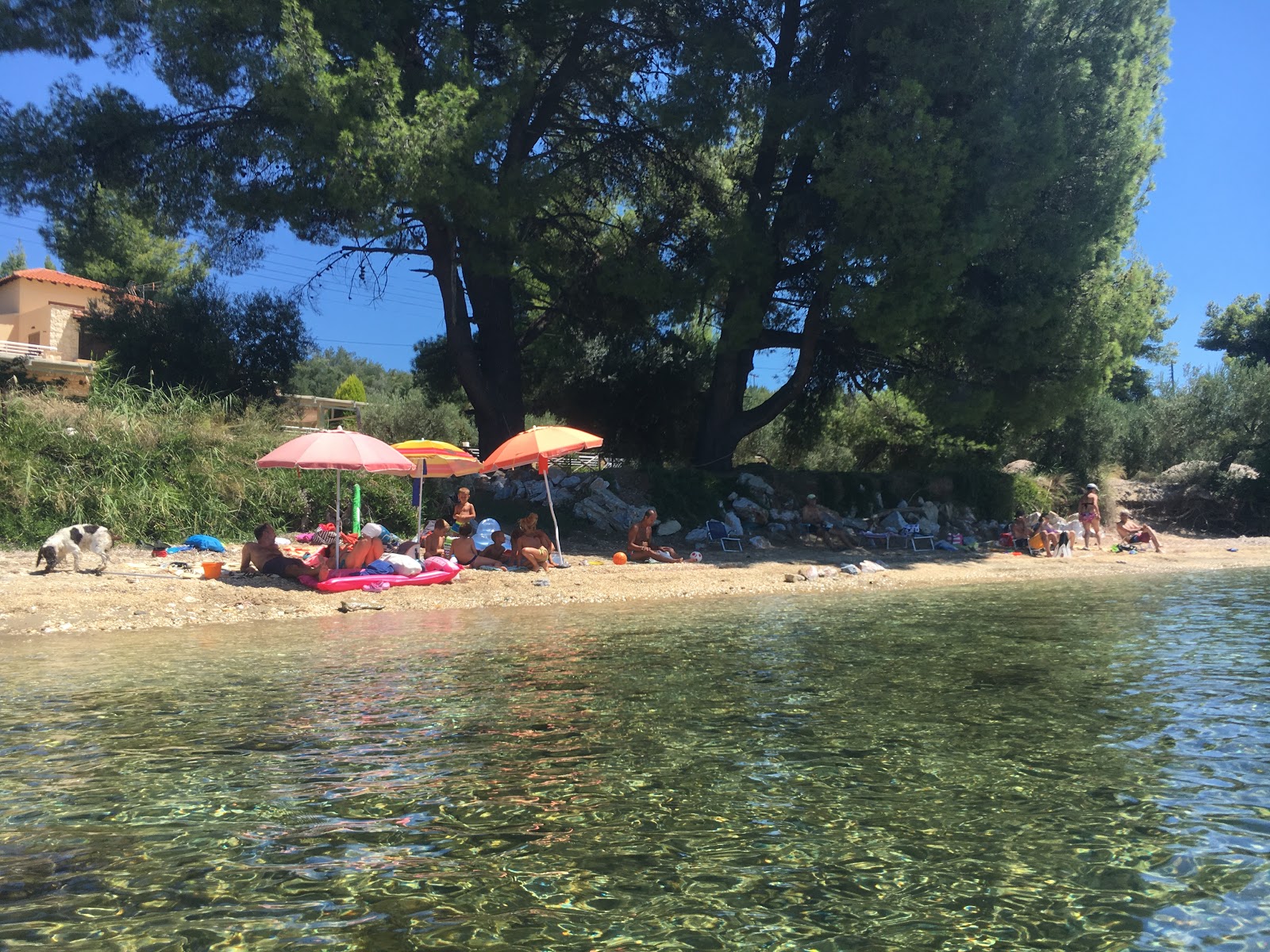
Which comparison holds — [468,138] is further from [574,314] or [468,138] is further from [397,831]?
[397,831]

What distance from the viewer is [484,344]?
910 inches

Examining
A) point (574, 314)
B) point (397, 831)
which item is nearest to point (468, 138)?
point (574, 314)

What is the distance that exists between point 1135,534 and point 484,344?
56.1 feet

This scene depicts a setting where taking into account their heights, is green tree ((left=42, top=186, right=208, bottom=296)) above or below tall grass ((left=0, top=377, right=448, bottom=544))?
above

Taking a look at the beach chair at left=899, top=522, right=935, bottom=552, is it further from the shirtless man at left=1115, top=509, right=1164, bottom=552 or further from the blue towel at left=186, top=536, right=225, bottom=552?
the blue towel at left=186, top=536, right=225, bottom=552

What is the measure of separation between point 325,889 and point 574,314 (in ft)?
71.9

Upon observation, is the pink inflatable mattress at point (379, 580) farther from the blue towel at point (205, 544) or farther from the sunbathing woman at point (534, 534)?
the blue towel at point (205, 544)

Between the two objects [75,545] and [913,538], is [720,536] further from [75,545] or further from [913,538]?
[75,545]

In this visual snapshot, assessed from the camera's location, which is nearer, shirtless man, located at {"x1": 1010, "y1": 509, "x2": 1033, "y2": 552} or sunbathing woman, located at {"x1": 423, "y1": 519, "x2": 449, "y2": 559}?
sunbathing woman, located at {"x1": 423, "y1": 519, "x2": 449, "y2": 559}

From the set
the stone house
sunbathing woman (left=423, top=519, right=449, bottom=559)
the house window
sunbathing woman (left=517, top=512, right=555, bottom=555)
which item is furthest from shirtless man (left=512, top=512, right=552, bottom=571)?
the stone house

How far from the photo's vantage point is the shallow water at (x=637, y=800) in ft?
11.3

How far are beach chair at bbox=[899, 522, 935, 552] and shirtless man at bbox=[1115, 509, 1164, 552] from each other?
550 cm

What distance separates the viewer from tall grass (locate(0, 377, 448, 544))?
14.6 metres

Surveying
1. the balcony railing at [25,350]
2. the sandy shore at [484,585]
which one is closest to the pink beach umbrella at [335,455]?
the sandy shore at [484,585]
